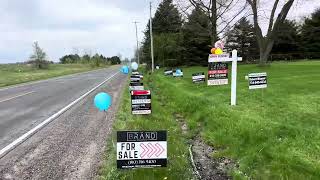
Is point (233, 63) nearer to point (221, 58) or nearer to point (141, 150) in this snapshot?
point (221, 58)

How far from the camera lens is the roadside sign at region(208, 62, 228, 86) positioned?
15418 mm

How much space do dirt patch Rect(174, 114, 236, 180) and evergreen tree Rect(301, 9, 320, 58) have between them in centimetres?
6325

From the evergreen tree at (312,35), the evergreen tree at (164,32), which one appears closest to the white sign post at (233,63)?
the evergreen tree at (164,32)

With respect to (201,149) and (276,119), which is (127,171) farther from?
(276,119)

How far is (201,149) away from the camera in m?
7.88

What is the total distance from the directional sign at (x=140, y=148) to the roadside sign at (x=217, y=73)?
33.4 feet

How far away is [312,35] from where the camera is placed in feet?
219

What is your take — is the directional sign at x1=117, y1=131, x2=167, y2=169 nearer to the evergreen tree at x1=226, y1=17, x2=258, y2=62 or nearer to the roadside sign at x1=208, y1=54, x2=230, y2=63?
the roadside sign at x1=208, y1=54, x2=230, y2=63

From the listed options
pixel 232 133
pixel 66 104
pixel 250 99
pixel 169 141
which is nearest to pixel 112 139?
pixel 169 141

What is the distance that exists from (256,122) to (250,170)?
2.89 m

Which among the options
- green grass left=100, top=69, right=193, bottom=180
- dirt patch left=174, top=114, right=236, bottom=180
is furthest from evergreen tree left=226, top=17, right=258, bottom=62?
dirt patch left=174, top=114, right=236, bottom=180

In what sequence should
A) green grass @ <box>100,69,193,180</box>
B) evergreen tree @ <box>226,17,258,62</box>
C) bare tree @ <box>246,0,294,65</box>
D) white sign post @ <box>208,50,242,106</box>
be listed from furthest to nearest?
evergreen tree @ <box>226,17,258,62</box>
bare tree @ <box>246,0,294,65</box>
white sign post @ <box>208,50,242,106</box>
green grass @ <box>100,69,193,180</box>

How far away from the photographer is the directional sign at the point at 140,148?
536 cm

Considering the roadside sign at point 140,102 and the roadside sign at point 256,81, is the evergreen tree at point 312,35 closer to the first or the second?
the roadside sign at point 256,81
